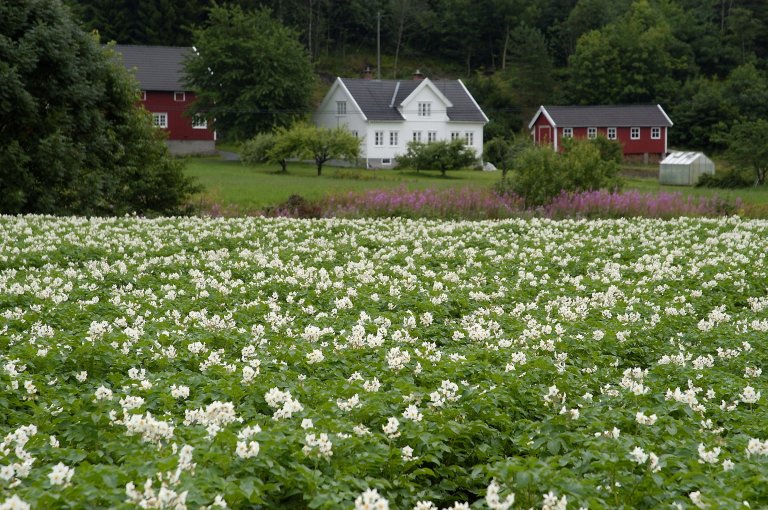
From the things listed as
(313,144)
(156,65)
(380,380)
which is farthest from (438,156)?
(380,380)

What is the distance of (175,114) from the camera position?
75.1 meters

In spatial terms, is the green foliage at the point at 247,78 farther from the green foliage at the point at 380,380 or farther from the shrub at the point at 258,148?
the green foliage at the point at 380,380

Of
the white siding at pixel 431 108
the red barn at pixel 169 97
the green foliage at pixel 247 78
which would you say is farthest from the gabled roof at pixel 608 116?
the red barn at pixel 169 97

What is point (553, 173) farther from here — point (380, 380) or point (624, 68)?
point (624, 68)

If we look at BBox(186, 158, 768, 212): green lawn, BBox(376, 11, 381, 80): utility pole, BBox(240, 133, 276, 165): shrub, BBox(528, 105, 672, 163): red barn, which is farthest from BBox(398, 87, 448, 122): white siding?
BBox(376, 11, 381, 80): utility pole

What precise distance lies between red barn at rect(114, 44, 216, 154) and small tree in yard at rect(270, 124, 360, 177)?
15.9 m

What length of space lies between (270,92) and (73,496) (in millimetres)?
68514

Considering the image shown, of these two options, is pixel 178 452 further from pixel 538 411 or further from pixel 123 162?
pixel 123 162

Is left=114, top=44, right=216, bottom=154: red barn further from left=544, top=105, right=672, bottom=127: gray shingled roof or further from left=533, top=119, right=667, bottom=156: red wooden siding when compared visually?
left=544, top=105, right=672, bottom=127: gray shingled roof

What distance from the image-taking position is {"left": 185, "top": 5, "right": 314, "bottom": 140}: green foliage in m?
69.8

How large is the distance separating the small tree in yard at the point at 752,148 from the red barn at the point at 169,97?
4296 centimetres

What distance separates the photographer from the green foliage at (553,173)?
91.2 feet

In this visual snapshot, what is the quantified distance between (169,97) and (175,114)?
1785 mm

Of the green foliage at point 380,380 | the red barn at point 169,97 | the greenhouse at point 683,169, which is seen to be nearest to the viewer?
the green foliage at point 380,380
